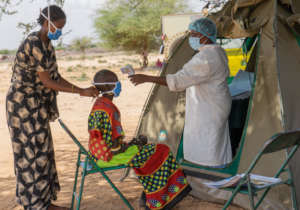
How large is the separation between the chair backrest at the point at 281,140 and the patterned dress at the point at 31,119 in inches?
81.5

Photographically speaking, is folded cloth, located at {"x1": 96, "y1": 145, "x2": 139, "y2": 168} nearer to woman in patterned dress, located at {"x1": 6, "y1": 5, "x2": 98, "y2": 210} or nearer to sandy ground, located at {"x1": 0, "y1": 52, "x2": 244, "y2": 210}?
woman in patterned dress, located at {"x1": 6, "y1": 5, "x2": 98, "y2": 210}

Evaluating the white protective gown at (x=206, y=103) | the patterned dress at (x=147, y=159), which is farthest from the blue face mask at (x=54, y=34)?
the white protective gown at (x=206, y=103)

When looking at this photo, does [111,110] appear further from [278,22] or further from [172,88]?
[278,22]

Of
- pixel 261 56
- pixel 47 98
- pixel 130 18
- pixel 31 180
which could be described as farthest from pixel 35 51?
pixel 130 18

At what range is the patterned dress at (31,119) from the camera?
3.57 meters

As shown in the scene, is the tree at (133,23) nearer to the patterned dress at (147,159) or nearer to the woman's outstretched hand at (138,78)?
the woman's outstretched hand at (138,78)

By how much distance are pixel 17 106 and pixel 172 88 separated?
59.3 inches

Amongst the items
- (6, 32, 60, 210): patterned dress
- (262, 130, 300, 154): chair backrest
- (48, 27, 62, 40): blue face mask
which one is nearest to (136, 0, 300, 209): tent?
(262, 130, 300, 154): chair backrest

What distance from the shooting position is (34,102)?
365 cm

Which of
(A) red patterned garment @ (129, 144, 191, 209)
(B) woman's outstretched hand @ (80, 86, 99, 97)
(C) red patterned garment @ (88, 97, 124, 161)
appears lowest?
(A) red patterned garment @ (129, 144, 191, 209)

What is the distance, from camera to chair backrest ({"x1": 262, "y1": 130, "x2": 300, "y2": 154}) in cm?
264

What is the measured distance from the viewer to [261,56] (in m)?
4.14

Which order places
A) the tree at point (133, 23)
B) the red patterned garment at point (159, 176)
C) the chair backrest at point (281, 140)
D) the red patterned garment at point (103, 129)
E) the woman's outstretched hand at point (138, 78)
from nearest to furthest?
the chair backrest at point (281, 140), the red patterned garment at point (103, 129), the red patterned garment at point (159, 176), the woman's outstretched hand at point (138, 78), the tree at point (133, 23)

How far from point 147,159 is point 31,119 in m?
1.15
